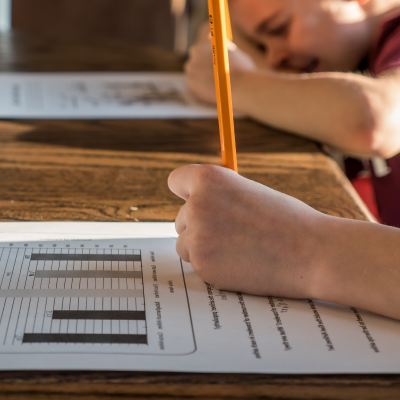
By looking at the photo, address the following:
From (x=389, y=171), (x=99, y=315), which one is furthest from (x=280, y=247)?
(x=389, y=171)

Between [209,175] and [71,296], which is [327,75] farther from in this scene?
[71,296]

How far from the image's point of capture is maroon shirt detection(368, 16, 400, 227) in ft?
2.56

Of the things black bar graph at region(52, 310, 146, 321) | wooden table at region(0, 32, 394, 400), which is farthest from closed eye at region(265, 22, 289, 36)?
black bar graph at region(52, 310, 146, 321)

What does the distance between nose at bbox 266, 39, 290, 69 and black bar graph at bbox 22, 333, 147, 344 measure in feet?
2.63

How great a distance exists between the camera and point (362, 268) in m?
0.38

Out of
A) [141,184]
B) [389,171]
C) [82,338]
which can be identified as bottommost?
[82,338]

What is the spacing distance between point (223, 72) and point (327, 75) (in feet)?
1.28

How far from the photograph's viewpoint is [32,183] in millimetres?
556

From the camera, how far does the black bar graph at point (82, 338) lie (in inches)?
12.7

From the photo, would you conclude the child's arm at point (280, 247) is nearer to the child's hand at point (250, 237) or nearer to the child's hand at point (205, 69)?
the child's hand at point (250, 237)

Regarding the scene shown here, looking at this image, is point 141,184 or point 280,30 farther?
point 280,30

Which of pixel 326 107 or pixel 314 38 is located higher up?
pixel 314 38

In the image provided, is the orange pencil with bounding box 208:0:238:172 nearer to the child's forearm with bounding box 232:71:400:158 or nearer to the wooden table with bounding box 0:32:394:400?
the wooden table with bounding box 0:32:394:400

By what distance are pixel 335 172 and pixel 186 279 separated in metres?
0.29
